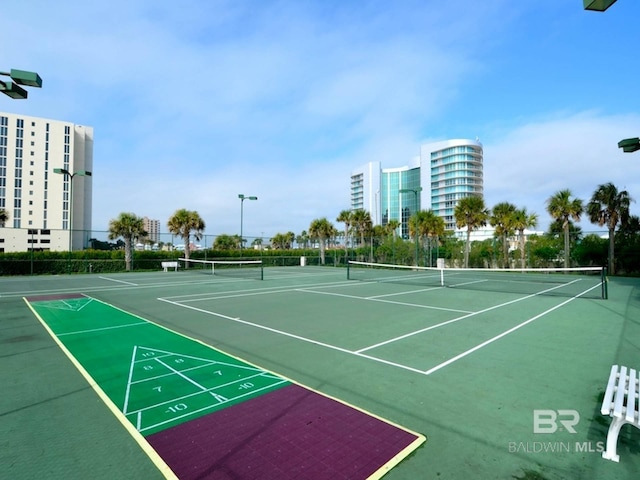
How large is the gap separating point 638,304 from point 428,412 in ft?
44.6

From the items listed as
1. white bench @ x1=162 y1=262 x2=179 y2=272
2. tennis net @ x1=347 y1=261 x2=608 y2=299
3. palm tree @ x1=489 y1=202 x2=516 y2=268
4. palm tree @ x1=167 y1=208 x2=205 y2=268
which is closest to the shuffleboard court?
tennis net @ x1=347 y1=261 x2=608 y2=299

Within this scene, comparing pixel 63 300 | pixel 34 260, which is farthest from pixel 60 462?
pixel 34 260

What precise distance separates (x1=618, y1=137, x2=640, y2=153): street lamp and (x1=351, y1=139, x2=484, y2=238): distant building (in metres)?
84.9

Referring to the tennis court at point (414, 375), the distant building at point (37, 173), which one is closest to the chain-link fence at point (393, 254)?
the tennis court at point (414, 375)

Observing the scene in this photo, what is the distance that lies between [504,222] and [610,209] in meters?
8.39

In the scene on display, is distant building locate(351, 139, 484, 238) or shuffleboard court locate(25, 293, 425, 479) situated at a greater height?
distant building locate(351, 139, 484, 238)

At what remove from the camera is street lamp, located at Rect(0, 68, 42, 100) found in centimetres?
618

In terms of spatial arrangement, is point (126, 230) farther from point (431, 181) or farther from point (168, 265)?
point (431, 181)

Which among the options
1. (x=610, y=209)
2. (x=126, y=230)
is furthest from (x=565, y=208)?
(x=126, y=230)

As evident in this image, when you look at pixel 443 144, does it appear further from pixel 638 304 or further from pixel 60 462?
pixel 60 462

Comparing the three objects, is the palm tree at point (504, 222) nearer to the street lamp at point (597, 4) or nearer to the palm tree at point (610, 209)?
the palm tree at point (610, 209)

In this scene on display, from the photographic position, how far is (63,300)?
1379cm

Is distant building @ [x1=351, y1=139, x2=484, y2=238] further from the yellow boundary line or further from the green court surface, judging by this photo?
the yellow boundary line

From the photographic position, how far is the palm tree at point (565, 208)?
101ft
